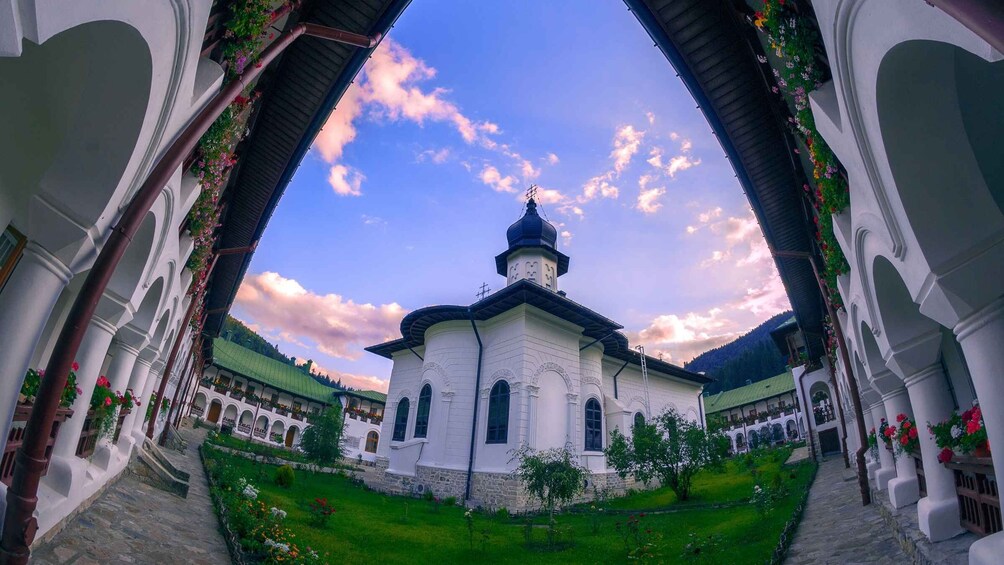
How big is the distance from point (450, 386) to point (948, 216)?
15.0 meters

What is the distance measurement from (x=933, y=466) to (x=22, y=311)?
9.21m

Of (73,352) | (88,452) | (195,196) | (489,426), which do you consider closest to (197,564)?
(88,452)

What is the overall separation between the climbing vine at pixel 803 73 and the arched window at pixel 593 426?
1283 centimetres

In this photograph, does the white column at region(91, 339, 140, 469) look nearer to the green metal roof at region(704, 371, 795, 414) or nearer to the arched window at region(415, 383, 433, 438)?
the arched window at region(415, 383, 433, 438)

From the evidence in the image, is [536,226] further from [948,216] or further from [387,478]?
[948,216]

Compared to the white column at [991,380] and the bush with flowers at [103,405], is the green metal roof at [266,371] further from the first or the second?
the white column at [991,380]

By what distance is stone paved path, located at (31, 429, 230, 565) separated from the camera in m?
4.41

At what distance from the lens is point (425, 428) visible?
57.2 ft

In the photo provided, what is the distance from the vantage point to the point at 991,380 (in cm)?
344

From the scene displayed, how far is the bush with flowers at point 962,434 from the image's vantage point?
4.10 m

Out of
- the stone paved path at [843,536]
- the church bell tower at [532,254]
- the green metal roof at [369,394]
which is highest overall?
the church bell tower at [532,254]

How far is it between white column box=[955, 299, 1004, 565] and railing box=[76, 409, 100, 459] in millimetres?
9370

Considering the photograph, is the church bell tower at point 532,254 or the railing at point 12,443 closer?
the railing at point 12,443

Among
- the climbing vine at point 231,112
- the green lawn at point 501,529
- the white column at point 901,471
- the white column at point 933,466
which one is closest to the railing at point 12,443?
the climbing vine at point 231,112
